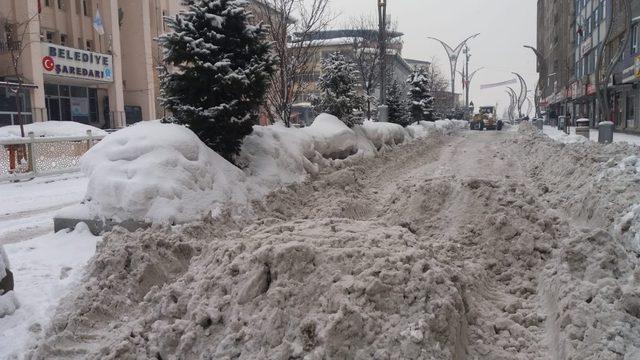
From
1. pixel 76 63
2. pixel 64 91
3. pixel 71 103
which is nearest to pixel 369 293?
pixel 76 63

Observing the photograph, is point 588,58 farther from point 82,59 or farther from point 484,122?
point 82,59

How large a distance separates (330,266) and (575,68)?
56960 millimetres

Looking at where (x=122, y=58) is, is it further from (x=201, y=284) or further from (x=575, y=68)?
(x=575, y=68)

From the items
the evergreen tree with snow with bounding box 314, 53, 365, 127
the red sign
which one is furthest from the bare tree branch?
the red sign

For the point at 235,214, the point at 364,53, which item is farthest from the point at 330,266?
the point at 364,53

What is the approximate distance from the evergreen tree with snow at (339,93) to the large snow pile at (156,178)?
35.2 ft

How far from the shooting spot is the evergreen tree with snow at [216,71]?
32.1 ft

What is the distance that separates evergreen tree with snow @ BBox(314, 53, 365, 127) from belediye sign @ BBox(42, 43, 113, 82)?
17.8 m

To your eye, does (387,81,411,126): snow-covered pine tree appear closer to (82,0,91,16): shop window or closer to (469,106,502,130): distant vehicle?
(82,0,91,16): shop window

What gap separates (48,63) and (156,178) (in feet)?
85.5

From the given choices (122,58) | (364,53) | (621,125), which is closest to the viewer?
(364,53)

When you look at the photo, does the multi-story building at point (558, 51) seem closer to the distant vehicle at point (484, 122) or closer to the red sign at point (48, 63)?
the distant vehicle at point (484, 122)

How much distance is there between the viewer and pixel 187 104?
393 inches

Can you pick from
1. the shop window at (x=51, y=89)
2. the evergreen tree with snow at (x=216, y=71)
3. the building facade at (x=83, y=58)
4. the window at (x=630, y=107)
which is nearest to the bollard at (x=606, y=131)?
the evergreen tree with snow at (x=216, y=71)
